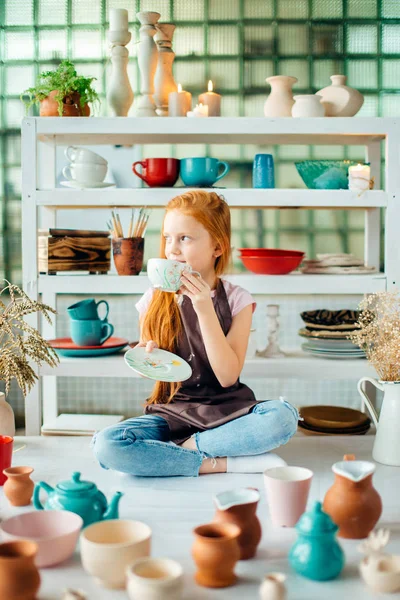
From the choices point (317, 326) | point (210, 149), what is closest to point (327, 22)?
point (210, 149)

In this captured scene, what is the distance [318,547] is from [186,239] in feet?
3.60

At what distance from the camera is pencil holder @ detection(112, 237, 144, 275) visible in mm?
2680

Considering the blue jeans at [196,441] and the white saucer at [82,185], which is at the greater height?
the white saucer at [82,185]

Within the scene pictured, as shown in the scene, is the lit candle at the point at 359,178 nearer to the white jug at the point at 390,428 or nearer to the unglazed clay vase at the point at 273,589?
the white jug at the point at 390,428

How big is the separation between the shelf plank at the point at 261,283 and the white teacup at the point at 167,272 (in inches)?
24.5

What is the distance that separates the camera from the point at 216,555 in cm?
128

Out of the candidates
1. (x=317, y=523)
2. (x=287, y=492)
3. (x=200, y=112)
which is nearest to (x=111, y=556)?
(x=317, y=523)

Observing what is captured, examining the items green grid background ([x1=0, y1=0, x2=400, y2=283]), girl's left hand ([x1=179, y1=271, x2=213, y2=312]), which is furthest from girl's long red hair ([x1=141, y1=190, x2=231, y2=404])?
green grid background ([x1=0, y1=0, x2=400, y2=283])

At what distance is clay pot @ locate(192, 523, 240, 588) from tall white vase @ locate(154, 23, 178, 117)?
6.46ft

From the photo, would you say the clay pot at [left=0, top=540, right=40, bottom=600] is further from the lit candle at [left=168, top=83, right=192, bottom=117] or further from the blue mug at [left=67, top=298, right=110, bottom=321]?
the lit candle at [left=168, top=83, right=192, bottom=117]

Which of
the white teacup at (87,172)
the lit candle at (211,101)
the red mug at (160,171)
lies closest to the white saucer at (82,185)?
the white teacup at (87,172)

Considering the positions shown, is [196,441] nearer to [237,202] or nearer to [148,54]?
[237,202]

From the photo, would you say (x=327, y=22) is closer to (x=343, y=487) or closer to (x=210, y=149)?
(x=210, y=149)

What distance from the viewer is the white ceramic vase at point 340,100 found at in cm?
269
